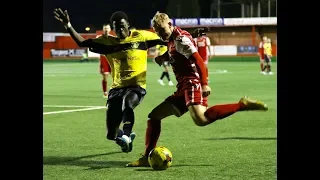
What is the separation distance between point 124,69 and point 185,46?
1830 mm

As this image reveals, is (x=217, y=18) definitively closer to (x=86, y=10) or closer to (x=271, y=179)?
(x=86, y=10)

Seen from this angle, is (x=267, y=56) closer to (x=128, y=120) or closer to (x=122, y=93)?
(x=122, y=93)

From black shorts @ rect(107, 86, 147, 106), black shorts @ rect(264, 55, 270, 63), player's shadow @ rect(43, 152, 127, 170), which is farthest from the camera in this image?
black shorts @ rect(264, 55, 270, 63)

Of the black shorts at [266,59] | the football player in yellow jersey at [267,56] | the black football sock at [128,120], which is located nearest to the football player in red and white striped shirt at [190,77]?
the black football sock at [128,120]

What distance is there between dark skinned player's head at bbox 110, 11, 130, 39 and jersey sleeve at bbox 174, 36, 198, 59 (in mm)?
1446

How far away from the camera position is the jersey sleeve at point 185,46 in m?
9.63

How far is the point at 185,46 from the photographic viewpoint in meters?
9.64

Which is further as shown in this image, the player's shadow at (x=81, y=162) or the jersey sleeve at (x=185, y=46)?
the player's shadow at (x=81, y=162)

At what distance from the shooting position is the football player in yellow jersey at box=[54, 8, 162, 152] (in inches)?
430

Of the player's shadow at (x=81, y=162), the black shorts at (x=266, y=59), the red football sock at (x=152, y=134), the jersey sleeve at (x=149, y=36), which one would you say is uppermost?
the black shorts at (x=266, y=59)

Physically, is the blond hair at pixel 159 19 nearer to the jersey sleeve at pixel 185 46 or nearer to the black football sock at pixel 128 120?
the jersey sleeve at pixel 185 46

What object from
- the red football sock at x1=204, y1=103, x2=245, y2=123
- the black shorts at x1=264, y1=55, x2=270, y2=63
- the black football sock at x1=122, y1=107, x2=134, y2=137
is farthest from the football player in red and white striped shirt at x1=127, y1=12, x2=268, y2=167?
the black shorts at x1=264, y1=55, x2=270, y2=63

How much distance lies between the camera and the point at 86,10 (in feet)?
269

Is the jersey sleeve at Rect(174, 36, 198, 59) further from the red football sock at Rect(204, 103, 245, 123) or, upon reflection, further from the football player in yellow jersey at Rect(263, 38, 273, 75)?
the football player in yellow jersey at Rect(263, 38, 273, 75)
